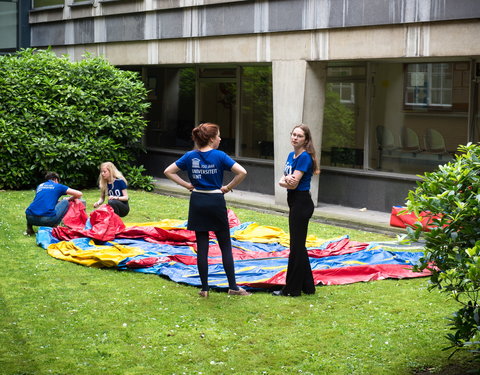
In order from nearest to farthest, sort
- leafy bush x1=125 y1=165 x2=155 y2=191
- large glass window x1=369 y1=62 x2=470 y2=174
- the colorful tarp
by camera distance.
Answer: the colorful tarp, large glass window x1=369 y1=62 x2=470 y2=174, leafy bush x1=125 y1=165 x2=155 y2=191

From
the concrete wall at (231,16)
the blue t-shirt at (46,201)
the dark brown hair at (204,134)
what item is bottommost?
the blue t-shirt at (46,201)

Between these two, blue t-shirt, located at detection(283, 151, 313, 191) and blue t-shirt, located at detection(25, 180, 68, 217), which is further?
blue t-shirt, located at detection(25, 180, 68, 217)

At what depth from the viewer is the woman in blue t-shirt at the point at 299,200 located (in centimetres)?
900

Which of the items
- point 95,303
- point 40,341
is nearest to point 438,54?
point 95,303

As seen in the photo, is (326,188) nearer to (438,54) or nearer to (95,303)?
(438,54)

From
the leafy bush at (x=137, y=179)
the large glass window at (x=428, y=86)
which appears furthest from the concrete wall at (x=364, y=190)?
the leafy bush at (x=137, y=179)

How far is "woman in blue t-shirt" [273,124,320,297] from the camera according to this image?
900cm

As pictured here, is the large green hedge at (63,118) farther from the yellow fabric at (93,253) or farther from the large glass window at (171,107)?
the yellow fabric at (93,253)

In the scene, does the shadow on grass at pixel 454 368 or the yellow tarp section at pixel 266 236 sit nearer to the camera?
the shadow on grass at pixel 454 368

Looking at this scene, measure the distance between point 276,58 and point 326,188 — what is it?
10.1 feet

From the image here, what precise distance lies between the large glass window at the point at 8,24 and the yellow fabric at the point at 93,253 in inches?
690

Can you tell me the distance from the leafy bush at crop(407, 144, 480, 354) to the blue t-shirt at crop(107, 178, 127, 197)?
340 inches

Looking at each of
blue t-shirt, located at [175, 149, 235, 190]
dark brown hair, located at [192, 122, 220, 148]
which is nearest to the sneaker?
blue t-shirt, located at [175, 149, 235, 190]

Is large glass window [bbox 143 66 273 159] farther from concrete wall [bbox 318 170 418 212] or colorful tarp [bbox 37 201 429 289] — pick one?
colorful tarp [bbox 37 201 429 289]
